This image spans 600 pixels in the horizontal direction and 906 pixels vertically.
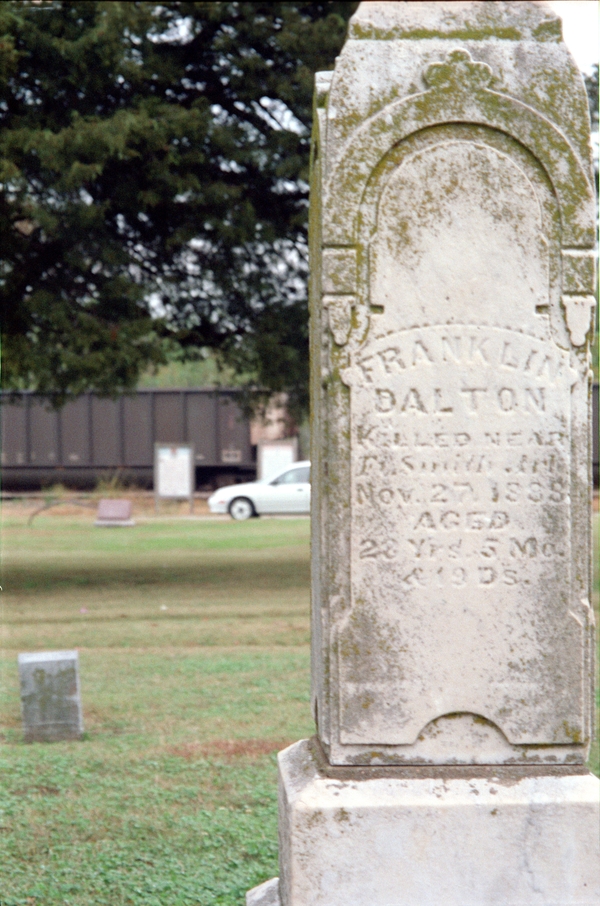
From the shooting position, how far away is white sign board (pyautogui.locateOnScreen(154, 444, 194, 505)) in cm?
2542

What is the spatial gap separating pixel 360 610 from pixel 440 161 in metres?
1.40

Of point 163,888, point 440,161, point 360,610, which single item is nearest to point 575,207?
point 440,161

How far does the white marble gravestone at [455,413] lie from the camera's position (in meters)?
3.11

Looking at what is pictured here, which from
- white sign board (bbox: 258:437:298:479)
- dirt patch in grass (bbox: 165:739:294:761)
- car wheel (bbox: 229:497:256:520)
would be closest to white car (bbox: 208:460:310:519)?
car wheel (bbox: 229:497:256:520)

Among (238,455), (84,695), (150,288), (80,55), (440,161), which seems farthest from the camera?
(238,455)

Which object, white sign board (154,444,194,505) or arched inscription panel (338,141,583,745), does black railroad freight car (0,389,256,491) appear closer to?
white sign board (154,444,194,505)

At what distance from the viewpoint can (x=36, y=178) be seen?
37.3 ft

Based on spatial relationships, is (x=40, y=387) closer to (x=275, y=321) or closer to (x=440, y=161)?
(x=275, y=321)

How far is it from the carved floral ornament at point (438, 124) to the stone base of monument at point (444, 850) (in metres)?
1.42

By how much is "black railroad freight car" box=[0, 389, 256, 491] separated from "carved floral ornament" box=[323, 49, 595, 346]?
24.7m

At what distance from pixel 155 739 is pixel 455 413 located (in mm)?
3572

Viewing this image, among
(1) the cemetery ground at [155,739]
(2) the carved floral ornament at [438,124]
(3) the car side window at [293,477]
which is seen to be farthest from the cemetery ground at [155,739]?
(3) the car side window at [293,477]

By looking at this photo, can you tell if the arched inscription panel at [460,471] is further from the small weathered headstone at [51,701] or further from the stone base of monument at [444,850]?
the small weathered headstone at [51,701]

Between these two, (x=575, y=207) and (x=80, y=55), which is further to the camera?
(x=80, y=55)
